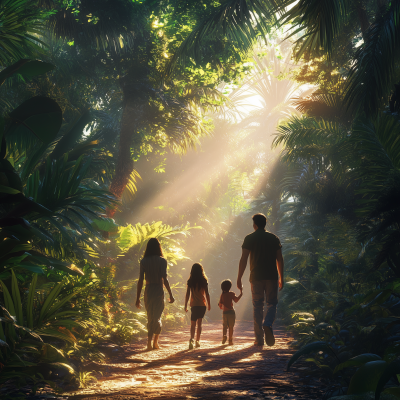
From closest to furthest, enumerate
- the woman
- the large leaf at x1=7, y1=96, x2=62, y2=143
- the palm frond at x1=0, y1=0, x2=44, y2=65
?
the large leaf at x1=7, y1=96, x2=62, y2=143 → the palm frond at x1=0, y1=0, x2=44, y2=65 → the woman

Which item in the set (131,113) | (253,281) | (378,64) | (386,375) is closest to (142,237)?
(131,113)

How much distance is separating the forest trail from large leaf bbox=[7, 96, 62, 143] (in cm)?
282

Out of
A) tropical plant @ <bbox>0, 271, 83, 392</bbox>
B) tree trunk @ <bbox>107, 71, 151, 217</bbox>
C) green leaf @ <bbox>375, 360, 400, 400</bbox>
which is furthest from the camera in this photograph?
tree trunk @ <bbox>107, 71, 151, 217</bbox>

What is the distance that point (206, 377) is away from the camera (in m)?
3.62

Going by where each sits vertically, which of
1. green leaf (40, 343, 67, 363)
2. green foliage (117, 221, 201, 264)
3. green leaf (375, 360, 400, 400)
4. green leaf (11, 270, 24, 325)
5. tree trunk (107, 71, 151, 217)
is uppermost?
tree trunk (107, 71, 151, 217)

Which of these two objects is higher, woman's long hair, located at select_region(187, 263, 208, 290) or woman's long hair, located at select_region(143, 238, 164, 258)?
woman's long hair, located at select_region(143, 238, 164, 258)

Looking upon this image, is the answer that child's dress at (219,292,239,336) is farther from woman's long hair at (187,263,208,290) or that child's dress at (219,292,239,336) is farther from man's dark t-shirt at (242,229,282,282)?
man's dark t-shirt at (242,229,282,282)

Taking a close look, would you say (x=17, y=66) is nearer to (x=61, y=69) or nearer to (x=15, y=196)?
(x=15, y=196)

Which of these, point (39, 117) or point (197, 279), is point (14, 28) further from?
point (197, 279)

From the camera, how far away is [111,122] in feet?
60.6

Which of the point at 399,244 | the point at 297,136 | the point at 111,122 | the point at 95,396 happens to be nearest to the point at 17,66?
the point at 95,396

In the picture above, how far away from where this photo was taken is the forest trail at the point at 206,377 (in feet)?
9.82

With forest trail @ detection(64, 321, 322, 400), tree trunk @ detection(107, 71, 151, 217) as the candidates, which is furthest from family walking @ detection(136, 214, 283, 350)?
tree trunk @ detection(107, 71, 151, 217)

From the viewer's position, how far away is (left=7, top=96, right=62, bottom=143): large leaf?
4.02 meters
